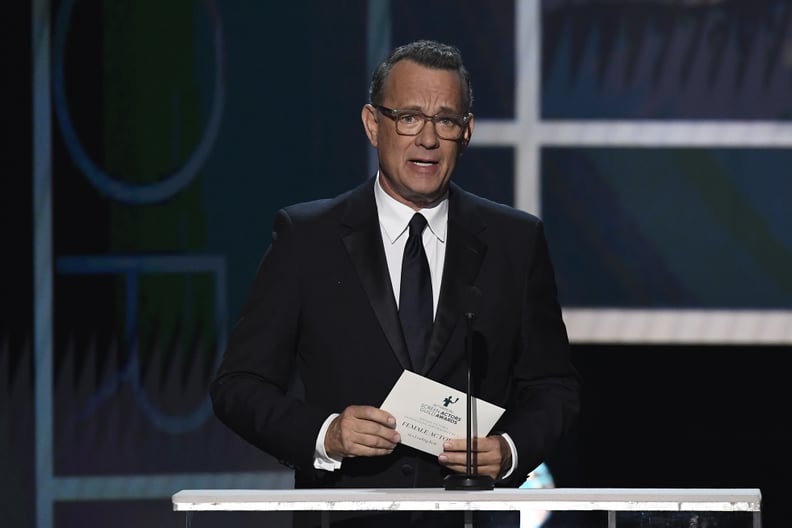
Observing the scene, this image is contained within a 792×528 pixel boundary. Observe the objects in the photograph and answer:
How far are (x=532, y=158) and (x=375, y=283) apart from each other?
2.02 metres

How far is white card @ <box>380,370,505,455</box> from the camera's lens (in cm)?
216

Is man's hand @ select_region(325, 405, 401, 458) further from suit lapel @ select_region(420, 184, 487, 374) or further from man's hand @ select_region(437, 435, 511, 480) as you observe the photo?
suit lapel @ select_region(420, 184, 487, 374)

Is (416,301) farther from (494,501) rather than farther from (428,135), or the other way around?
(494,501)

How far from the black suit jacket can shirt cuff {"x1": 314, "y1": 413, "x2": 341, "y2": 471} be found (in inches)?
0.5

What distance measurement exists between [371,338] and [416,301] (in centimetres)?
11

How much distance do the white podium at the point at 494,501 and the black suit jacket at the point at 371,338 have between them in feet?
1.33

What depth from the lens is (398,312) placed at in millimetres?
2475

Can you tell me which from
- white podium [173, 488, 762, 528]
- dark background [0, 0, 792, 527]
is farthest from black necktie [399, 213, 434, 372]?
dark background [0, 0, 792, 527]

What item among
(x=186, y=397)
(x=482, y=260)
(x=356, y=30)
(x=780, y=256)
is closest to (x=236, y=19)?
(x=356, y=30)

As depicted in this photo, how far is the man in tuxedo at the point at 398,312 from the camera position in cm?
241

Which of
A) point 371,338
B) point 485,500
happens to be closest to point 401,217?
point 371,338

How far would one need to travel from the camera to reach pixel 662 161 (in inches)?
173

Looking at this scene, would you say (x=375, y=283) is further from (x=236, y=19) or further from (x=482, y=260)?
(x=236, y=19)

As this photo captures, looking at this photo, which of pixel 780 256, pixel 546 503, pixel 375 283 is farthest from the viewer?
pixel 780 256
